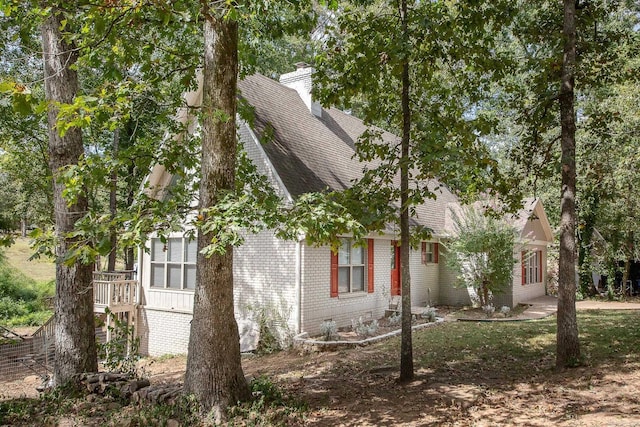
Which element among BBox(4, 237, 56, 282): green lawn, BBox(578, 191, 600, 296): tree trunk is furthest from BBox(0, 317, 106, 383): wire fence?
BBox(578, 191, 600, 296): tree trunk

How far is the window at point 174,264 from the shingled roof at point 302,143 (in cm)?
398

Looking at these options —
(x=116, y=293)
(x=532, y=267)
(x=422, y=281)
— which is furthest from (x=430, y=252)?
(x=116, y=293)

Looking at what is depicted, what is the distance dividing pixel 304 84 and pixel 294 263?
8.85 metres

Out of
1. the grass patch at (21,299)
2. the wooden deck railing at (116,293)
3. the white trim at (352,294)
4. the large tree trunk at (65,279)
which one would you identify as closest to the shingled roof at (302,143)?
the white trim at (352,294)

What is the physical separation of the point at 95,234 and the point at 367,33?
5383 millimetres

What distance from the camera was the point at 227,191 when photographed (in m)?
5.97

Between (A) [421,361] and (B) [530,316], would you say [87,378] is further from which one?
(B) [530,316]

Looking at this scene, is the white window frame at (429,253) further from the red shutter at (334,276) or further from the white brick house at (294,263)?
the red shutter at (334,276)

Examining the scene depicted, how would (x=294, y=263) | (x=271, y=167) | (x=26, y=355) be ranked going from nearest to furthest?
(x=294, y=263), (x=271, y=167), (x=26, y=355)

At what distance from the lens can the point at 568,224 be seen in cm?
805

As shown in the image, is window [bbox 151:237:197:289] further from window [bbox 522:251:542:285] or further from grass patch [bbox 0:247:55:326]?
grass patch [bbox 0:247:55:326]

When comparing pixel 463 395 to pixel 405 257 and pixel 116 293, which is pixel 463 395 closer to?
pixel 405 257

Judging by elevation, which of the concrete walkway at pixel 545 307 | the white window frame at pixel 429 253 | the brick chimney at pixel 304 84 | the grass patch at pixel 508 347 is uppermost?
the brick chimney at pixel 304 84

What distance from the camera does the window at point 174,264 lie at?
579 inches
